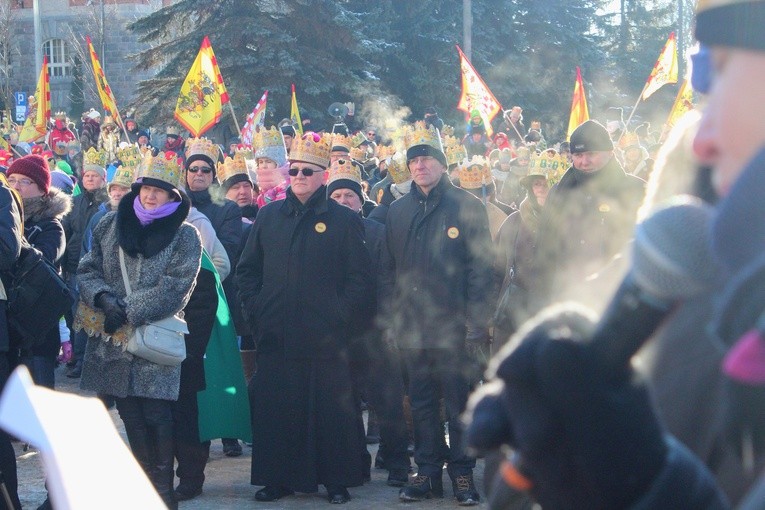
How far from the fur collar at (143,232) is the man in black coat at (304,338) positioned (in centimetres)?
88

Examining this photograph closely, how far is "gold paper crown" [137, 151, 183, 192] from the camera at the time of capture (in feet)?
23.4

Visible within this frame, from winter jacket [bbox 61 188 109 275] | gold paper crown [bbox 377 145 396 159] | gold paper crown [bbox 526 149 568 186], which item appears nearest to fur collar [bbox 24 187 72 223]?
gold paper crown [bbox 526 149 568 186]

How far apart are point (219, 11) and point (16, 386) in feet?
93.7

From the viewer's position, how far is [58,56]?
162 feet

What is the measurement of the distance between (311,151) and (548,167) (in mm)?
2008

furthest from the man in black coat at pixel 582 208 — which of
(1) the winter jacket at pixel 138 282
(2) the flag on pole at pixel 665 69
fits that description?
(2) the flag on pole at pixel 665 69

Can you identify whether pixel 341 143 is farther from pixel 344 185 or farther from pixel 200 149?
pixel 344 185

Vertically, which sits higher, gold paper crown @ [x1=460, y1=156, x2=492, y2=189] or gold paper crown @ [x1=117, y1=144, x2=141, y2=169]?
gold paper crown @ [x1=117, y1=144, x2=141, y2=169]

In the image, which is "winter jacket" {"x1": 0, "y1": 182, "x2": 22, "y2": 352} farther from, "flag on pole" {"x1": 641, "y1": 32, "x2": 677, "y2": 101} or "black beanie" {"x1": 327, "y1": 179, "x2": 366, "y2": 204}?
"flag on pole" {"x1": 641, "y1": 32, "x2": 677, "y2": 101}

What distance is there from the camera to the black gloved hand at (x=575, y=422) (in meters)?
1.26

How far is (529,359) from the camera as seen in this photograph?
131 cm

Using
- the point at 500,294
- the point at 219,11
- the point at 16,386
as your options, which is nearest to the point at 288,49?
the point at 219,11

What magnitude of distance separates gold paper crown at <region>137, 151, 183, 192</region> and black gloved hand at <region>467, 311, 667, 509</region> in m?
5.94

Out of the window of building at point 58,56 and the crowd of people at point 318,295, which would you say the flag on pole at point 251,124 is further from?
the window of building at point 58,56
